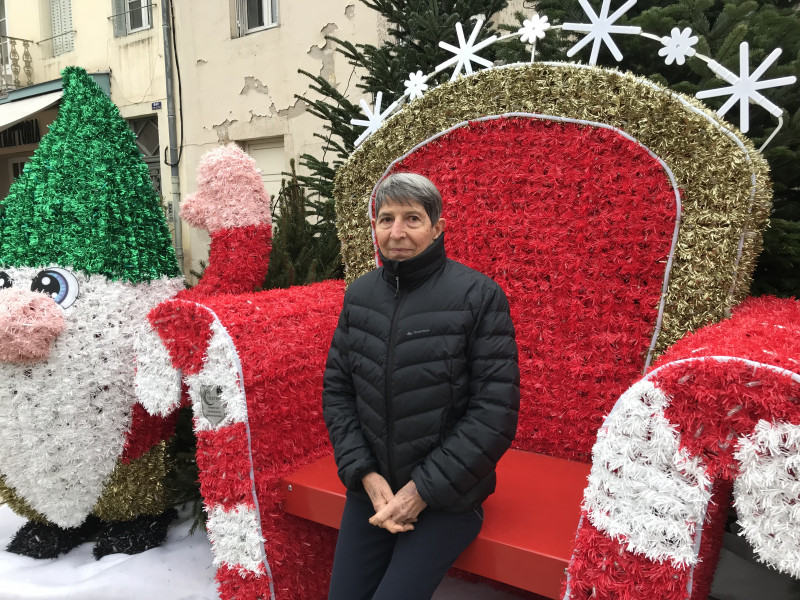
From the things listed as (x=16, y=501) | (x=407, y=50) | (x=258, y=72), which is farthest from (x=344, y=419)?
(x=258, y=72)

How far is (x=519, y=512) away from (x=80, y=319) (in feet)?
5.55

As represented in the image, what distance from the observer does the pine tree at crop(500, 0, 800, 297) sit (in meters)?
2.12

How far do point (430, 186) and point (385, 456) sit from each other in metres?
0.70

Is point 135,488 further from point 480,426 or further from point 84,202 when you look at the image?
point 480,426

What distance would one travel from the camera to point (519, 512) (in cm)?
168

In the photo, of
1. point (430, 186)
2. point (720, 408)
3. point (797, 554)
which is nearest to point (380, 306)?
point (430, 186)

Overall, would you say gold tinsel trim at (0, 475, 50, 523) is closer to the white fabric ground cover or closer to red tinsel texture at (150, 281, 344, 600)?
the white fabric ground cover

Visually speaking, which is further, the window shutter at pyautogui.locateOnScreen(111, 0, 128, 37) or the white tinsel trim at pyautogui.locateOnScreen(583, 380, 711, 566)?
the window shutter at pyautogui.locateOnScreen(111, 0, 128, 37)

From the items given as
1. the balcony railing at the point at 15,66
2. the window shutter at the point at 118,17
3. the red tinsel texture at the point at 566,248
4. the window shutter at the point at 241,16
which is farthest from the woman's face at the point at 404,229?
the balcony railing at the point at 15,66

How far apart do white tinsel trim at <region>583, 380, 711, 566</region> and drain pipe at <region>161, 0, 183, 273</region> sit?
23.5 feet

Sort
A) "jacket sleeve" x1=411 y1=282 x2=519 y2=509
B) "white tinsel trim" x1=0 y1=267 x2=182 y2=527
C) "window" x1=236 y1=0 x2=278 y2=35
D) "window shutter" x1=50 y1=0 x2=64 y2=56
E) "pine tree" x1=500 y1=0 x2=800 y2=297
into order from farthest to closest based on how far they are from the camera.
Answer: "window shutter" x1=50 y1=0 x2=64 y2=56, "window" x1=236 y1=0 x2=278 y2=35, "white tinsel trim" x1=0 y1=267 x2=182 y2=527, "pine tree" x1=500 y1=0 x2=800 y2=297, "jacket sleeve" x1=411 y1=282 x2=519 y2=509

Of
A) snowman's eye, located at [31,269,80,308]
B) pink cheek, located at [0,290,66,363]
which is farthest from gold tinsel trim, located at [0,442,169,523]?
snowman's eye, located at [31,269,80,308]

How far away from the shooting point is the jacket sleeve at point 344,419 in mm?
1587

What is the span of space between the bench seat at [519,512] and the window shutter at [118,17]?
8.20 metres
